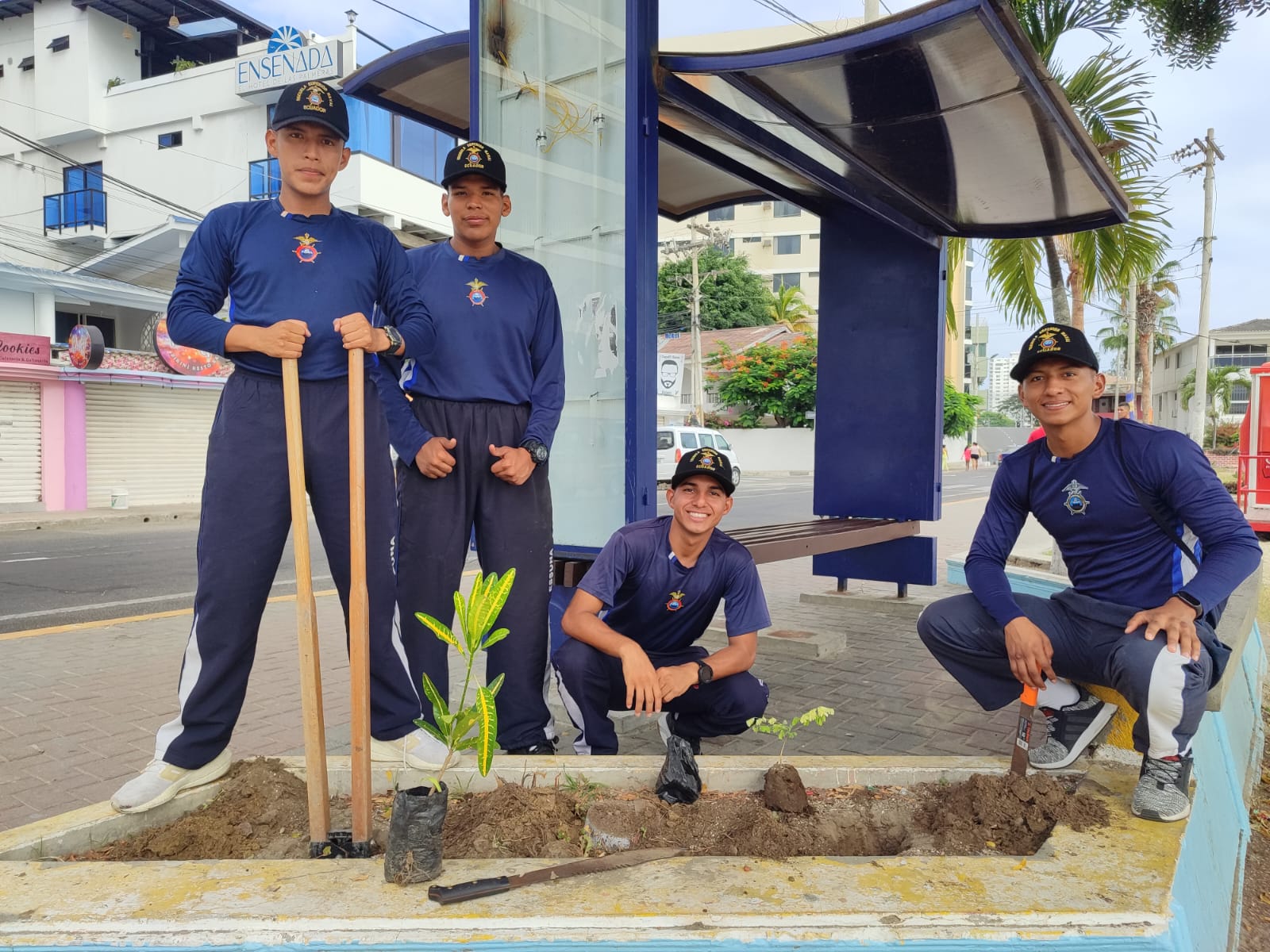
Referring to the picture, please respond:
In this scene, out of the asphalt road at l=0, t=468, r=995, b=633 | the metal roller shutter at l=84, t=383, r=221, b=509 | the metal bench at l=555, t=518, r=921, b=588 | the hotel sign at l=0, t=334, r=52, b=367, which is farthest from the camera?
the metal roller shutter at l=84, t=383, r=221, b=509

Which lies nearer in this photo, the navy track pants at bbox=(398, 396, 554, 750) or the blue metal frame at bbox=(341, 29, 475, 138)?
the navy track pants at bbox=(398, 396, 554, 750)

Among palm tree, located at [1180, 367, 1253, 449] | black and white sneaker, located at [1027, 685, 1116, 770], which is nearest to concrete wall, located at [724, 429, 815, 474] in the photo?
palm tree, located at [1180, 367, 1253, 449]

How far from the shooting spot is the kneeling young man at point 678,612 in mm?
3211

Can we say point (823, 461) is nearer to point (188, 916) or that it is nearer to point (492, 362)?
point (492, 362)

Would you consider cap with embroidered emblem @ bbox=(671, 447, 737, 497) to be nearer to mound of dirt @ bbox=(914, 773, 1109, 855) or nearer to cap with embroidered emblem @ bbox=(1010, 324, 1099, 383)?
cap with embroidered emblem @ bbox=(1010, 324, 1099, 383)

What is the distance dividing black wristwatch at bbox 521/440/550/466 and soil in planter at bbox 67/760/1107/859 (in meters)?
1.08

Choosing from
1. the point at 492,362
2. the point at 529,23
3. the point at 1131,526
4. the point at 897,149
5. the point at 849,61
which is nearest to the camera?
the point at 1131,526

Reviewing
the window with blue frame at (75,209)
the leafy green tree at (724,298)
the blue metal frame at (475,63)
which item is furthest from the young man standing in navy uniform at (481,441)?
the leafy green tree at (724,298)

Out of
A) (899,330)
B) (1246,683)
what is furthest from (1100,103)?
A: (1246,683)

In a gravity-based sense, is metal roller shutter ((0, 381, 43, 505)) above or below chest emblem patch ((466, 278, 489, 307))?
below

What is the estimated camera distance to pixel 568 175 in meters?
4.27

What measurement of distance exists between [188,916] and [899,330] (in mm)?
5904

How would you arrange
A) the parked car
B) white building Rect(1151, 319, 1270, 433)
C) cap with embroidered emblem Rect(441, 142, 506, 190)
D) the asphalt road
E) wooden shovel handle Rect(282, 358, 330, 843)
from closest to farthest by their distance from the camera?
1. wooden shovel handle Rect(282, 358, 330, 843)
2. cap with embroidered emblem Rect(441, 142, 506, 190)
3. the asphalt road
4. the parked car
5. white building Rect(1151, 319, 1270, 433)

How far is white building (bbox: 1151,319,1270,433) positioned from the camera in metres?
63.5
